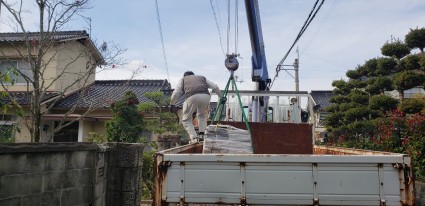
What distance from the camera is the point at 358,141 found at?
39.0 ft

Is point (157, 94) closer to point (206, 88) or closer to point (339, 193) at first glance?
point (206, 88)

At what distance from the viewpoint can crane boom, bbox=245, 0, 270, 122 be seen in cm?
903

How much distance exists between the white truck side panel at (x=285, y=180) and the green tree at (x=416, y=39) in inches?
527

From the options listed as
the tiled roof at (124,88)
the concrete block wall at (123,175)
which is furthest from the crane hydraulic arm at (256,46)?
the tiled roof at (124,88)

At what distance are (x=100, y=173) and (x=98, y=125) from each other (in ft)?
35.2

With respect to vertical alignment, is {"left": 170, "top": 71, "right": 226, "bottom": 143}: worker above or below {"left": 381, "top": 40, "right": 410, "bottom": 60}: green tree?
below

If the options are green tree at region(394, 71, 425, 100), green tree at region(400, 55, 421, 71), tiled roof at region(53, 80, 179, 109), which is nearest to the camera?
green tree at region(394, 71, 425, 100)

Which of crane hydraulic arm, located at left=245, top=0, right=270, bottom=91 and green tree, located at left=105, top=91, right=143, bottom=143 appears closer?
crane hydraulic arm, located at left=245, top=0, right=270, bottom=91

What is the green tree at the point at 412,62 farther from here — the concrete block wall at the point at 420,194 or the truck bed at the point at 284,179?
the truck bed at the point at 284,179

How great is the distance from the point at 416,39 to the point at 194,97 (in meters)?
12.0

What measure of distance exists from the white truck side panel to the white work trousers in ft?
10.1

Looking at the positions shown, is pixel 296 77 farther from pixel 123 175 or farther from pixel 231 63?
pixel 123 175

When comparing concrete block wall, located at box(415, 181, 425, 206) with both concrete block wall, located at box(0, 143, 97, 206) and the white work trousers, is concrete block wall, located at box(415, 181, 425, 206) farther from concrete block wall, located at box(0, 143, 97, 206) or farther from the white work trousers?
concrete block wall, located at box(0, 143, 97, 206)

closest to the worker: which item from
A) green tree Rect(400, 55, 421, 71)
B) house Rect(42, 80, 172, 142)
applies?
house Rect(42, 80, 172, 142)
